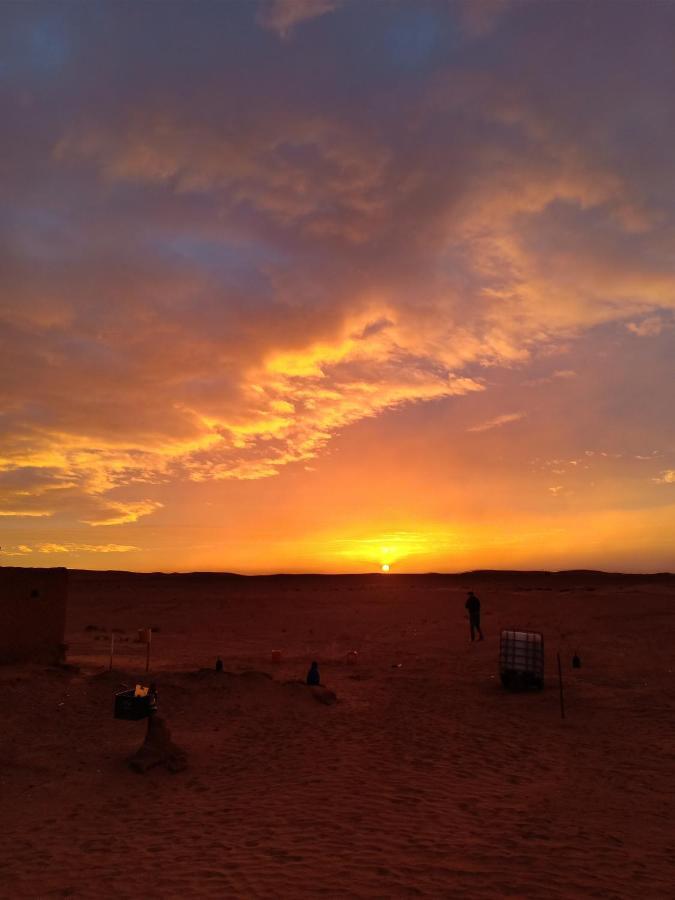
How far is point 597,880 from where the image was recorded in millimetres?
7109

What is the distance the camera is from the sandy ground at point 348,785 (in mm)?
7270

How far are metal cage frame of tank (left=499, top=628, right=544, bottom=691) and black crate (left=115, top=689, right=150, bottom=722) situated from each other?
10.1m

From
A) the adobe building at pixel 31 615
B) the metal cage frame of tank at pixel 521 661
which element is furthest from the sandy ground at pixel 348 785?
the adobe building at pixel 31 615

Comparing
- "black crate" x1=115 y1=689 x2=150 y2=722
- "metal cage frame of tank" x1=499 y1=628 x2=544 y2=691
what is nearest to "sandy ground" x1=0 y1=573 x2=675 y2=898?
"metal cage frame of tank" x1=499 y1=628 x2=544 y2=691

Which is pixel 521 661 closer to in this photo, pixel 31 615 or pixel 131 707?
pixel 131 707

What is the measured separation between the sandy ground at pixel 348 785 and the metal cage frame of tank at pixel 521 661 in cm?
54

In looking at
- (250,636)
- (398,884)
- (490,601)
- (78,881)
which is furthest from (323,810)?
(490,601)

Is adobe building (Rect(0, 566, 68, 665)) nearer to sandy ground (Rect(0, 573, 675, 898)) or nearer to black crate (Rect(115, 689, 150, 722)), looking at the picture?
sandy ground (Rect(0, 573, 675, 898))

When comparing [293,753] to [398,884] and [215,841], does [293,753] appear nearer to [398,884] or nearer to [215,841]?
[215,841]

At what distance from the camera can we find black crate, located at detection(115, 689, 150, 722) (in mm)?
12141

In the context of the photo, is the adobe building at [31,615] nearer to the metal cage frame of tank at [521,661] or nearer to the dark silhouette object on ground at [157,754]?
the dark silhouette object on ground at [157,754]

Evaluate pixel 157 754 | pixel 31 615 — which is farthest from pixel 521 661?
pixel 31 615

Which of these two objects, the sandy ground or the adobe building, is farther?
the adobe building

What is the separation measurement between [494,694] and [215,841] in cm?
1104
